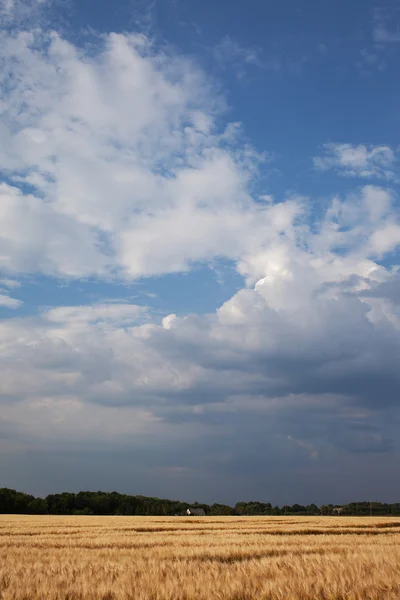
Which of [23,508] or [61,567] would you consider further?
[23,508]

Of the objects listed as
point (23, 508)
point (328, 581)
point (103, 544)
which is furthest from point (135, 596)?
point (23, 508)

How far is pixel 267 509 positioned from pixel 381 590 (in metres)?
177


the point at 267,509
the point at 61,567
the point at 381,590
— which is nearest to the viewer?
the point at 381,590

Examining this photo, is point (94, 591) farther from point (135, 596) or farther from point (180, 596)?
point (180, 596)

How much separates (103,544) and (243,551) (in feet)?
28.6

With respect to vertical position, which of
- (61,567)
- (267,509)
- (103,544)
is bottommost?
(267,509)

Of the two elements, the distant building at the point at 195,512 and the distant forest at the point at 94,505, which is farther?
the distant building at the point at 195,512

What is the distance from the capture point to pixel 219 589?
26.4ft

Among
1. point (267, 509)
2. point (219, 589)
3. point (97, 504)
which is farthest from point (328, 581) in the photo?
point (267, 509)

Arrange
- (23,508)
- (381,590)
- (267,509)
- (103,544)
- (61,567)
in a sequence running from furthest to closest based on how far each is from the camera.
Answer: (267,509) → (23,508) → (103,544) → (61,567) → (381,590)

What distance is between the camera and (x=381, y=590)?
755 cm

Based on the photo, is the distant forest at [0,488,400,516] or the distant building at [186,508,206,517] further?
the distant building at [186,508,206,517]

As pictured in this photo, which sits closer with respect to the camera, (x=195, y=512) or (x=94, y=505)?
(x=94, y=505)

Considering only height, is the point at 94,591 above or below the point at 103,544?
above
